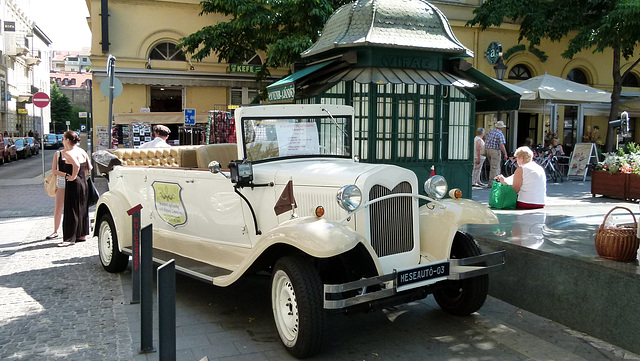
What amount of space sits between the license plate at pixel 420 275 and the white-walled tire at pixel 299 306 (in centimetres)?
61

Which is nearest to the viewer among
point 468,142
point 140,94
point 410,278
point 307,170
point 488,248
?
point 410,278

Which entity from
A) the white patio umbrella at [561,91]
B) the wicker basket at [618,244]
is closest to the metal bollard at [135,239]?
A: the wicker basket at [618,244]

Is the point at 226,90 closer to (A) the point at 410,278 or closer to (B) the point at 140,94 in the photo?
(B) the point at 140,94

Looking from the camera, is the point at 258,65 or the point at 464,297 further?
the point at 258,65

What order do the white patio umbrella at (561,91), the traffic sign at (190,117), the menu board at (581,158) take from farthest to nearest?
the traffic sign at (190,117)
the menu board at (581,158)
the white patio umbrella at (561,91)

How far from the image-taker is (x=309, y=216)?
4363 millimetres

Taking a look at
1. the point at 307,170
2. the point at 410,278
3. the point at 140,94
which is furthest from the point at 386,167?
the point at 140,94

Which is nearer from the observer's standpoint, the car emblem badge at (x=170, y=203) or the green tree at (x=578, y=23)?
the car emblem badge at (x=170, y=203)

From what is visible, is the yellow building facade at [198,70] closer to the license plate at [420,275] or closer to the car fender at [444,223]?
the car fender at [444,223]

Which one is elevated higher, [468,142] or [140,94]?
[140,94]

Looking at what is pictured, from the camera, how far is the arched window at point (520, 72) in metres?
22.1

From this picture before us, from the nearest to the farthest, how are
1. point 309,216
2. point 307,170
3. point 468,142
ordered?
point 309,216
point 307,170
point 468,142

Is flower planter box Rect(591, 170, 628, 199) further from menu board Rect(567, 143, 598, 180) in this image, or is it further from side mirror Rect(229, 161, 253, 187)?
side mirror Rect(229, 161, 253, 187)

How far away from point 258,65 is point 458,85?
13.3 meters
